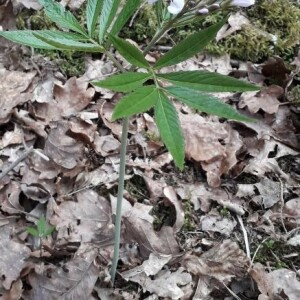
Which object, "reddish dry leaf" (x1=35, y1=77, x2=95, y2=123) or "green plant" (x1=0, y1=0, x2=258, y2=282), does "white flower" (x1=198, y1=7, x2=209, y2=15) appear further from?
"reddish dry leaf" (x1=35, y1=77, x2=95, y2=123)

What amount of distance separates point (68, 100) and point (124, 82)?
152cm

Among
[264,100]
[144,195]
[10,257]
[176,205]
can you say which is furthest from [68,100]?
[264,100]

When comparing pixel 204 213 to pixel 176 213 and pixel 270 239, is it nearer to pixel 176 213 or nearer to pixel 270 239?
pixel 176 213

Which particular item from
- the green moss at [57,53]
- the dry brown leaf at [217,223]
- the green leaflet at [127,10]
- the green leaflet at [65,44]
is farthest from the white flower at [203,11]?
the green moss at [57,53]

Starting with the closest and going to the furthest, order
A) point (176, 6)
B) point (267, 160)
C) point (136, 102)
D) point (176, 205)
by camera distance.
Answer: point (136, 102) < point (176, 6) < point (176, 205) < point (267, 160)

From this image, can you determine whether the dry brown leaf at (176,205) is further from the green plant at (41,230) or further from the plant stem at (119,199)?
the green plant at (41,230)

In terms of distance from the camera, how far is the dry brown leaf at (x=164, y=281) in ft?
6.60

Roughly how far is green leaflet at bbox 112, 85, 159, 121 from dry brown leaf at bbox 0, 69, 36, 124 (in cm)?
148

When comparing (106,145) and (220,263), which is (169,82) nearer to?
(220,263)

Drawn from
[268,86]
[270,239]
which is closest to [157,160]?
[270,239]

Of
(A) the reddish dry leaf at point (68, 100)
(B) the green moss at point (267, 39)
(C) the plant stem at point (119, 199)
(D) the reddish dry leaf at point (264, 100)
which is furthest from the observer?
(B) the green moss at point (267, 39)

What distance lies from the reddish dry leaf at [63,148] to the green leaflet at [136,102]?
1232 mm

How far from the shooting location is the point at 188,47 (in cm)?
125

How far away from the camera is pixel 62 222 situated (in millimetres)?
2186
